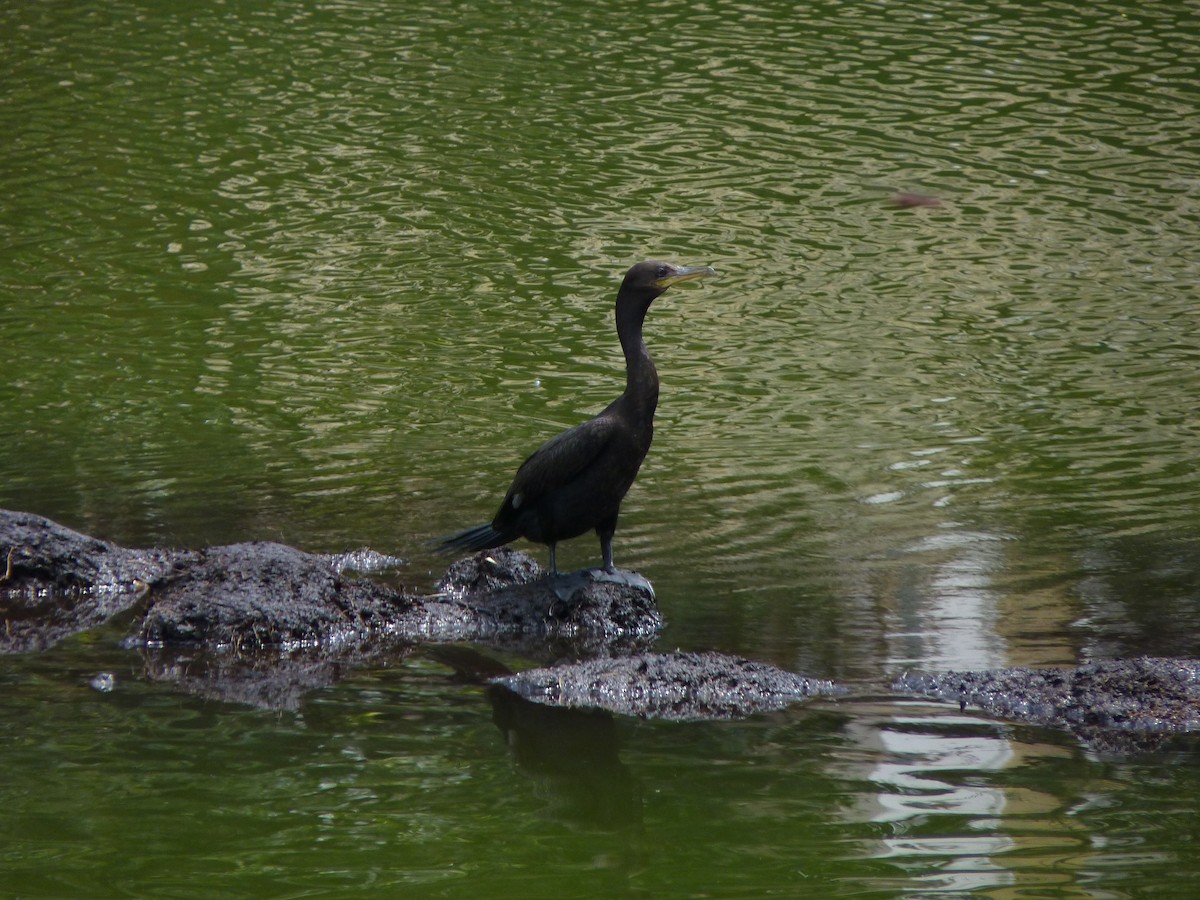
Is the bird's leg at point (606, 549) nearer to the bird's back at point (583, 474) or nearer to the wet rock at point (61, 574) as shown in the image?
the bird's back at point (583, 474)

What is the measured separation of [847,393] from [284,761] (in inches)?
212

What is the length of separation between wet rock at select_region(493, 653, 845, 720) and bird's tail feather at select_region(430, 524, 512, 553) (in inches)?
42.1

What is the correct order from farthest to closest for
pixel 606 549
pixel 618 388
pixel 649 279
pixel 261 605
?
pixel 618 388 → pixel 649 279 → pixel 606 549 → pixel 261 605

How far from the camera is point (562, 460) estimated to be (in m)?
6.21

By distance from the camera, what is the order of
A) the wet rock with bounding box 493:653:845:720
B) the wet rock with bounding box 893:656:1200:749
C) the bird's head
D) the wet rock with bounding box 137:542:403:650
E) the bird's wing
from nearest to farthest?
1. the wet rock with bounding box 893:656:1200:749
2. the wet rock with bounding box 493:653:845:720
3. the wet rock with bounding box 137:542:403:650
4. the bird's wing
5. the bird's head

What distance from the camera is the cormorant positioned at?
6199 mm

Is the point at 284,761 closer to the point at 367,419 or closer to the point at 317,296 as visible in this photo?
the point at 367,419

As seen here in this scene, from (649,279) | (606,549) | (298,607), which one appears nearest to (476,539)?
(606,549)

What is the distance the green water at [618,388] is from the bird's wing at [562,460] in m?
0.71

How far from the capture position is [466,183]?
1375 cm

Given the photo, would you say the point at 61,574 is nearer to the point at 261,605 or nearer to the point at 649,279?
→ the point at 261,605

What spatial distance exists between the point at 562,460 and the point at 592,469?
0.12 metres

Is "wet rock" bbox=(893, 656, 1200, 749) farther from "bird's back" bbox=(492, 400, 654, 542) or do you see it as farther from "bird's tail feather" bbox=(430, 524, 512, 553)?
"bird's tail feather" bbox=(430, 524, 512, 553)

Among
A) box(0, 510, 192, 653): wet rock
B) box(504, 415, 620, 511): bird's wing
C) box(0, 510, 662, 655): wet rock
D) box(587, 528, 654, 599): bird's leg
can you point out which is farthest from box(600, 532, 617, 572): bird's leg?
box(0, 510, 192, 653): wet rock
